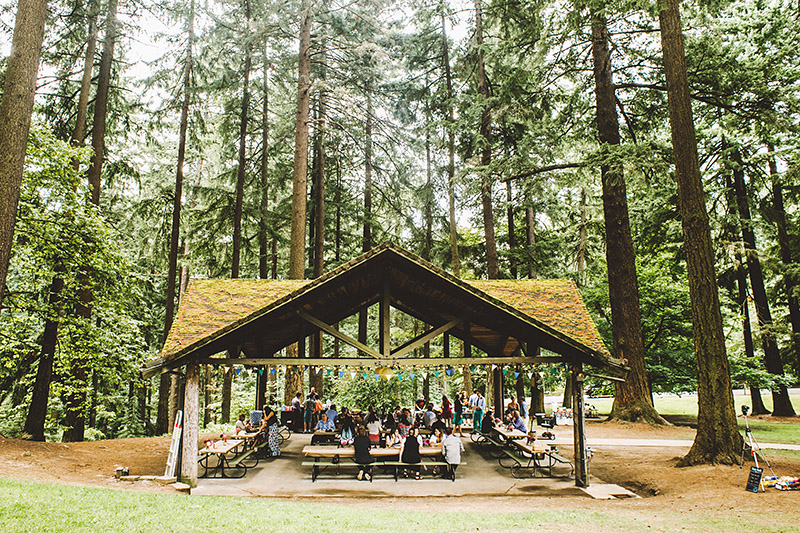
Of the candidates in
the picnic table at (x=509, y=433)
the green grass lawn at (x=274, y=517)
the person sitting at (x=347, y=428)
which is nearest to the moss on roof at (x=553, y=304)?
the picnic table at (x=509, y=433)

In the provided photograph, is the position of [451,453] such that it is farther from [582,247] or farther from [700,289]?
[582,247]

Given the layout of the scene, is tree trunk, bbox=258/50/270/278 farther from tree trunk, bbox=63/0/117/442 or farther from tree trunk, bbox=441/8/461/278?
tree trunk, bbox=441/8/461/278

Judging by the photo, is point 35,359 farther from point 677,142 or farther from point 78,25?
point 677,142

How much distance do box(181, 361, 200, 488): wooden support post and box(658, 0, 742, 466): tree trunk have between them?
9395mm

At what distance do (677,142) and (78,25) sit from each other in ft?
54.4

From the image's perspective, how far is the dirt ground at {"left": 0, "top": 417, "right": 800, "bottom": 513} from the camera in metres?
7.35

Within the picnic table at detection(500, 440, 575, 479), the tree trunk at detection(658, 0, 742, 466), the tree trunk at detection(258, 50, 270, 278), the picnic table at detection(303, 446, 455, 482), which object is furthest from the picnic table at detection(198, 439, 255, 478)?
the tree trunk at detection(258, 50, 270, 278)

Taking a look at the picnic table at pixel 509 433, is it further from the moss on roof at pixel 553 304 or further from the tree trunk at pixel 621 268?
the tree trunk at pixel 621 268

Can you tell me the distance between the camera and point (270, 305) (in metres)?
8.63

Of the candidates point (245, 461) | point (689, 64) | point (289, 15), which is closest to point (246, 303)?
point (245, 461)

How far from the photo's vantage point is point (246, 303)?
35.8 feet

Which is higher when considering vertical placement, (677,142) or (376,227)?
(376,227)

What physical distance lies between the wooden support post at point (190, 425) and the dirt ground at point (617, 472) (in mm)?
463

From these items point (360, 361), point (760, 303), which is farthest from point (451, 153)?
point (760, 303)
